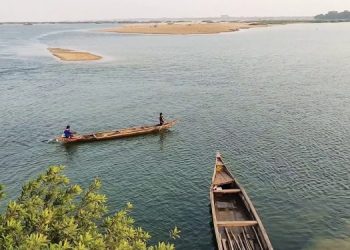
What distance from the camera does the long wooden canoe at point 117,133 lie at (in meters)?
42.5

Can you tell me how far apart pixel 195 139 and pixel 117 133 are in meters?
8.32

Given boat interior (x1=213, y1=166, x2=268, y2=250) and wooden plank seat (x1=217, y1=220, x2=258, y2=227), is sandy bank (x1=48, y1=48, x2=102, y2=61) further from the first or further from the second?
wooden plank seat (x1=217, y1=220, x2=258, y2=227)

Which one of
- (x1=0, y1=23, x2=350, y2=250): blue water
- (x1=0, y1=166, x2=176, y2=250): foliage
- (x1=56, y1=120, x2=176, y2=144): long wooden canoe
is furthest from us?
(x1=56, y1=120, x2=176, y2=144): long wooden canoe

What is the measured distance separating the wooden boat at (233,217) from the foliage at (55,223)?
10.0m

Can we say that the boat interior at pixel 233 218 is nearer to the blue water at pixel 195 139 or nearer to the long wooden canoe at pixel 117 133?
the blue water at pixel 195 139

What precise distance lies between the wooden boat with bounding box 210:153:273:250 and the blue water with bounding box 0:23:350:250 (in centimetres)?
118

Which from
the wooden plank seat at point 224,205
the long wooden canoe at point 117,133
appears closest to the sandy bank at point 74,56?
the long wooden canoe at point 117,133

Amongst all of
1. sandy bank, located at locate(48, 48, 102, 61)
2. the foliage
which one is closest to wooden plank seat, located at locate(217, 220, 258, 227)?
the foliage

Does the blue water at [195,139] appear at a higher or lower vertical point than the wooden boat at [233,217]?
lower

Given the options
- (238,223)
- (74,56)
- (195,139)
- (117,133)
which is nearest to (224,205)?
(238,223)

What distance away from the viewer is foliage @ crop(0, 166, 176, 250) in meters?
11.8

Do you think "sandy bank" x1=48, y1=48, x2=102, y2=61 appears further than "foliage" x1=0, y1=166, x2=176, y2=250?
Yes

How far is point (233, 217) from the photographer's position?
90.2 ft

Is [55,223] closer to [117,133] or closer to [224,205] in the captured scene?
[224,205]
